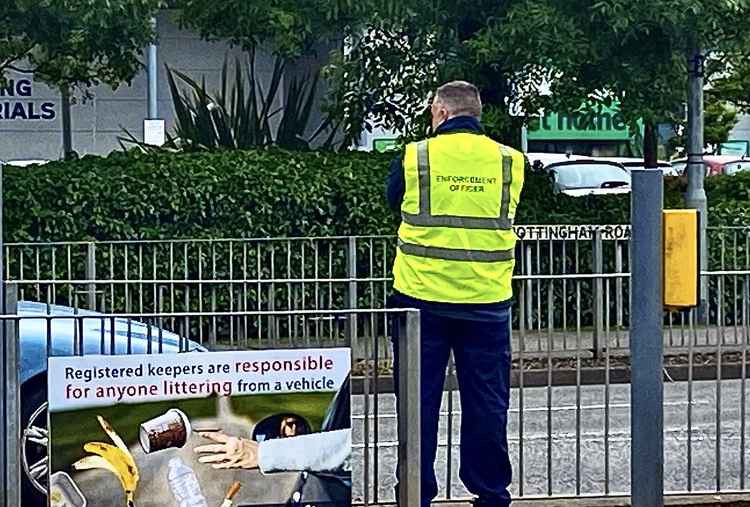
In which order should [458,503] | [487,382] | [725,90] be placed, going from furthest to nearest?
[725,90], [458,503], [487,382]

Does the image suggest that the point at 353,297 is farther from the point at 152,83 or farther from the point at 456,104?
the point at 152,83

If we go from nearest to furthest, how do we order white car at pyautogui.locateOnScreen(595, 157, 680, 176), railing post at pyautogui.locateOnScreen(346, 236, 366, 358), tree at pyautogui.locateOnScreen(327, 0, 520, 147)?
1. railing post at pyautogui.locateOnScreen(346, 236, 366, 358)
2. tree at pyautogui.locateOnScreen(327, 0, 520, 147)
3. white car at pyautogui.locateOnScreen(595, 157, 680, 176)

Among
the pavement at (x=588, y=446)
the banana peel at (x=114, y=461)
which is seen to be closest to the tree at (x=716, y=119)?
the pavement at (x=588, y=446)

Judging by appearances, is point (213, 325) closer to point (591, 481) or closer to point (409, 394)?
point (409, 394)

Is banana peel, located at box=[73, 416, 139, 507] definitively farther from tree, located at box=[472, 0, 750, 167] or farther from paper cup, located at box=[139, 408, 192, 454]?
tree, located at box=[472, 0, 750, 167]

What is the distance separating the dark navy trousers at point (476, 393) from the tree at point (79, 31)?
8196 millimetres

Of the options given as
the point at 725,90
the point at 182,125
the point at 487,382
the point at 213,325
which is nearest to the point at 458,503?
the point at 487,382

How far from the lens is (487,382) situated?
6.89m

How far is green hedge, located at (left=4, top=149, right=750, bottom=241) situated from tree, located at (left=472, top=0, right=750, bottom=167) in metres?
1.96

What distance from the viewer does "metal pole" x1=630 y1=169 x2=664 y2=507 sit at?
18.6 ft

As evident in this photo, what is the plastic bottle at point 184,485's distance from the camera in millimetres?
5672

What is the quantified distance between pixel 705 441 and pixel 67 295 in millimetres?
4335

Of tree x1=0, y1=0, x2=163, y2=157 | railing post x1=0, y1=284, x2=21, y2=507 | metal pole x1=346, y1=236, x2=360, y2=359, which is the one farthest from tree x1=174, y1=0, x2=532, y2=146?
railing post x1=0, y1=284, x2=21, y2=507

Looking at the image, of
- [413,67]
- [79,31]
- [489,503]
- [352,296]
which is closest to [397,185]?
[489,503]
